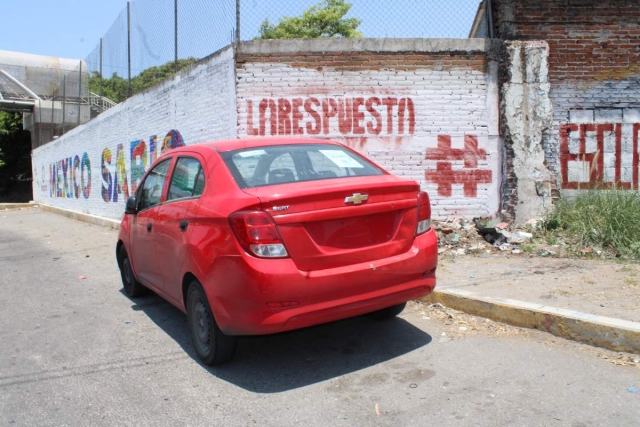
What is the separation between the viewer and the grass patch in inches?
268

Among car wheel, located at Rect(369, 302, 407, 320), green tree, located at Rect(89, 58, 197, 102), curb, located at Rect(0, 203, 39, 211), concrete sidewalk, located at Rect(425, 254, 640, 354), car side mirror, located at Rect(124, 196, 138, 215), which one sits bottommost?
car wheel, located at Rect(369, 302, 407, 320)

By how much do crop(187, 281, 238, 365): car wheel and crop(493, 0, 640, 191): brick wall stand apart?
675cm

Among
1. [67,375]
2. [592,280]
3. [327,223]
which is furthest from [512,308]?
[67,375]

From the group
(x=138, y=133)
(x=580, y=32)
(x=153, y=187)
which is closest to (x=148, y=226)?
(x=153, y=187)

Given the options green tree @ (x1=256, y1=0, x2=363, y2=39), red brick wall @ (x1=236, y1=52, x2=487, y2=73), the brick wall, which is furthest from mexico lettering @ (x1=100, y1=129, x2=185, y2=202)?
green tree @ (x1=256, y1=0, x2=363, y2=39)

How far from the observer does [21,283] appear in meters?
7.45

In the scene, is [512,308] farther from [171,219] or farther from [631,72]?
[631,72]

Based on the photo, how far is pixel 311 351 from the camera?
436 cm

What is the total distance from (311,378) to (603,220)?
16.9 ft

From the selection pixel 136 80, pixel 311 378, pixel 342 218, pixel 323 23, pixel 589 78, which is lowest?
pixel 311 378

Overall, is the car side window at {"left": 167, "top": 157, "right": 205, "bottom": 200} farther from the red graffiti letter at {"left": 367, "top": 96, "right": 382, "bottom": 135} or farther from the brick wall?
the brick wall

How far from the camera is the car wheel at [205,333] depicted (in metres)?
3.93

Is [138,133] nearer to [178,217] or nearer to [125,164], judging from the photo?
[125,164]

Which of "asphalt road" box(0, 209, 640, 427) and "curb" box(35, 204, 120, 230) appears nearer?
"asphalt road" box(0, 209, 640, 427)
